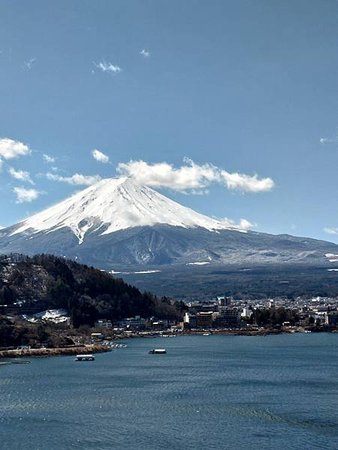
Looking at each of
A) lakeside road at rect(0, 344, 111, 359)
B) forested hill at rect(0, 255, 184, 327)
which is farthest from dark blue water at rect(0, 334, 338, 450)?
forested hill at rect(0, 255, 184, 327)

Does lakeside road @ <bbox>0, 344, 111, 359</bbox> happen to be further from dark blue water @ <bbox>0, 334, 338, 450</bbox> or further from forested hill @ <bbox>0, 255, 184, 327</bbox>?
forested hill @ <bbox>0, 255, 184, 327</bbox>

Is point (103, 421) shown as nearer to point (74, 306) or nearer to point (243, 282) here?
point (74, 306)

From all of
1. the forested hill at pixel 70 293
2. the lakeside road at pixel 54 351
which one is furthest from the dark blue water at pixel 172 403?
the forested hill at pixel 70 293

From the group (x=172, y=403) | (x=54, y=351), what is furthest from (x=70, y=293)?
(x=172, y=403)

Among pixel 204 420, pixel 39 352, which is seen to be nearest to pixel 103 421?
pixel 204 420

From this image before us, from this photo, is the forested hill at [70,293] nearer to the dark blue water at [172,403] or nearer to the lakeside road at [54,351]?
the lakeside road at [54,351]
